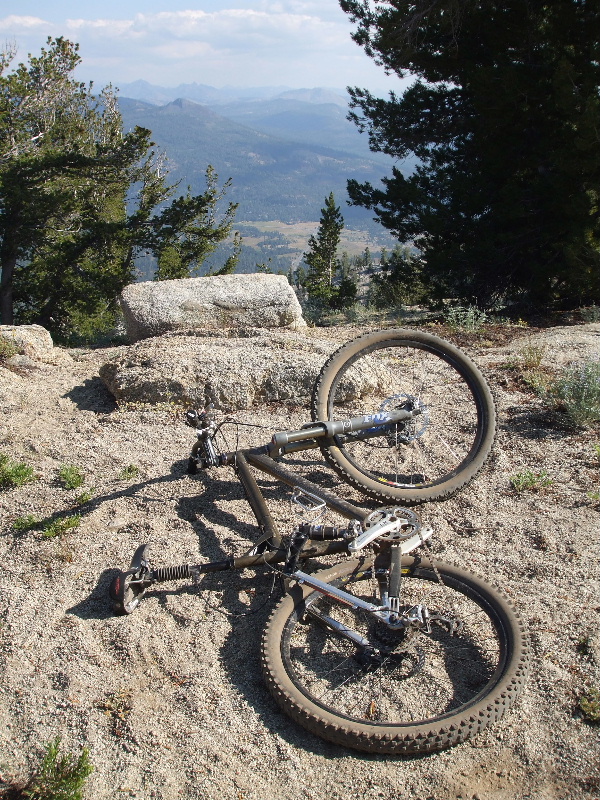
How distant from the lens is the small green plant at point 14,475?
16.4ft

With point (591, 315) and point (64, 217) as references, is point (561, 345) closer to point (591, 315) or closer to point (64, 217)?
point (591, 315)

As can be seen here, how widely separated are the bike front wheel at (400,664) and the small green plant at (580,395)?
2.65m

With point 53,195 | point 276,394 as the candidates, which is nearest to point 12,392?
point 276,394

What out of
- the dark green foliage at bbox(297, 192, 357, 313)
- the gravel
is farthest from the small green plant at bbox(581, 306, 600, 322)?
the dark green foliage at bbox(297, 192, 357, 313)

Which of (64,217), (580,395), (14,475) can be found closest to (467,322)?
(580,395)

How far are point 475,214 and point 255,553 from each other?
38.5 feet

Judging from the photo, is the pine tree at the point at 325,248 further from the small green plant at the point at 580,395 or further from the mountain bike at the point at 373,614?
the mountain bike at the point at 373,614

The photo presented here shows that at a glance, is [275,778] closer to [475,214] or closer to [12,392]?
[12,392]

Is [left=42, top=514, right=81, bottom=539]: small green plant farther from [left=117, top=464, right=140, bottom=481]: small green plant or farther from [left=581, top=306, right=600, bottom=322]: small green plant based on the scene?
[left=581, top=306, right=600, bottom=322]: small green plant

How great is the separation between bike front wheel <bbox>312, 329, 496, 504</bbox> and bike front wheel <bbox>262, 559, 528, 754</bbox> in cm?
105

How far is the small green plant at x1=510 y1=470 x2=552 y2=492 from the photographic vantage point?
473 centimetres

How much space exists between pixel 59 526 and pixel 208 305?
5.16 m

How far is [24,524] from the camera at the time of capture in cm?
448

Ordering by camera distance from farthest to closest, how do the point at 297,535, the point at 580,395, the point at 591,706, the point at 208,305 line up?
the point at 208,305 → the point at 580,395 → the point at 297,535 → the point at 591,706
